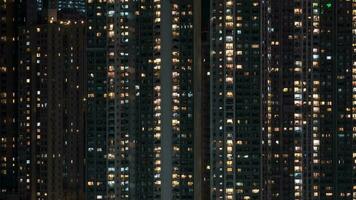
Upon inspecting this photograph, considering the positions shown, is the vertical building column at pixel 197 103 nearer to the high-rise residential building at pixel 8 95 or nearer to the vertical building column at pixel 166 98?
the vertical building column at pixel 166 98

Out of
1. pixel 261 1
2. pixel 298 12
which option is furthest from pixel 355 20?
pixel 261 1

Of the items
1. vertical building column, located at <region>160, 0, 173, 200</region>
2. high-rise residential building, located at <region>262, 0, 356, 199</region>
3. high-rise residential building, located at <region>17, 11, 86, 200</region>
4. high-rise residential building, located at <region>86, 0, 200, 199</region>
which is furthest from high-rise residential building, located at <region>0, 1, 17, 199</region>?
high-rise residential building, located at <region>262, 0, 356, 199</region>

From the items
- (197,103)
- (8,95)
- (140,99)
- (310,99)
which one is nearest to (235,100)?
(197,103)

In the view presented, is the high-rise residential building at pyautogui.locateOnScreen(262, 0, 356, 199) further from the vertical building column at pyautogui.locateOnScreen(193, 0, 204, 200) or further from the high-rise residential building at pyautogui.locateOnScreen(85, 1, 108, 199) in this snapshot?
the high-rise residential building at pyautogui.locateOnScreen(85, 1, 108, 199)

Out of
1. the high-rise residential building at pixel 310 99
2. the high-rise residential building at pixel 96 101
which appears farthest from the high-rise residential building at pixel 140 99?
the high-rise residential building at pixel 310 99

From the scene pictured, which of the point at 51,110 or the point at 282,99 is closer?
the point at 282,99

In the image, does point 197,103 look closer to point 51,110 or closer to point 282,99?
point 282,99

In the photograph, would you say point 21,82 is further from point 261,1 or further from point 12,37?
point 261,1
